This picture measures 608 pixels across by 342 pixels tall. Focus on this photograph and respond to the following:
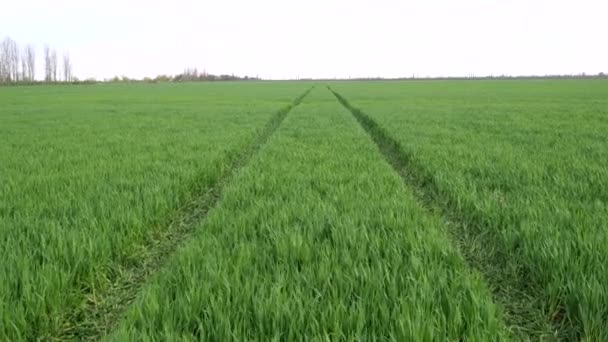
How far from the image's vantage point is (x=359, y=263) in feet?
9.07

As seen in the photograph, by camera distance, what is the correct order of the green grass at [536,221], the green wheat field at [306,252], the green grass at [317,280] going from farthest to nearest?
the green grass at [536,221] < the green wheat field at [306,252] < the green grass at [317,280]

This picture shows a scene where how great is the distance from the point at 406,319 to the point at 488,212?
254cm

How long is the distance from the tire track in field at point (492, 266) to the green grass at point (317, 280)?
1.00 feet

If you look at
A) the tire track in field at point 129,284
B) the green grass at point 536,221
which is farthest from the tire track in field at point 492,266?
the tire track in field at point 129,284

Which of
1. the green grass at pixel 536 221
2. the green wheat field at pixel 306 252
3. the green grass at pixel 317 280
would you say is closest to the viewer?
the green grass at pixel 317 280

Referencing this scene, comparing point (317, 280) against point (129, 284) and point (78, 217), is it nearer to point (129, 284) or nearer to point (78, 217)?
point (129, 284)

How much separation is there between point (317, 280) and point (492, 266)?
166 cm

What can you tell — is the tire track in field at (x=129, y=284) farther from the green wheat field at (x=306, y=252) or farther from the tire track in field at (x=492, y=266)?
the tire track in field at (x=492, y=266)

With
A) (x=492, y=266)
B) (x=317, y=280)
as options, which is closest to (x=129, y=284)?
(x=317, y=280)

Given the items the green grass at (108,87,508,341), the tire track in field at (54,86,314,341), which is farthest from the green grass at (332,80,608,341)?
the tire track in field at (54,86,314,341)

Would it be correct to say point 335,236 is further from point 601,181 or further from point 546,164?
point 546,164

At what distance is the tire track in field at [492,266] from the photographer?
2.42m

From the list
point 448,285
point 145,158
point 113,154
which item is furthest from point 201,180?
point 448,285

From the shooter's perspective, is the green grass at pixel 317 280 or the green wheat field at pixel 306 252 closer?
the green grass at pixel 317 280
